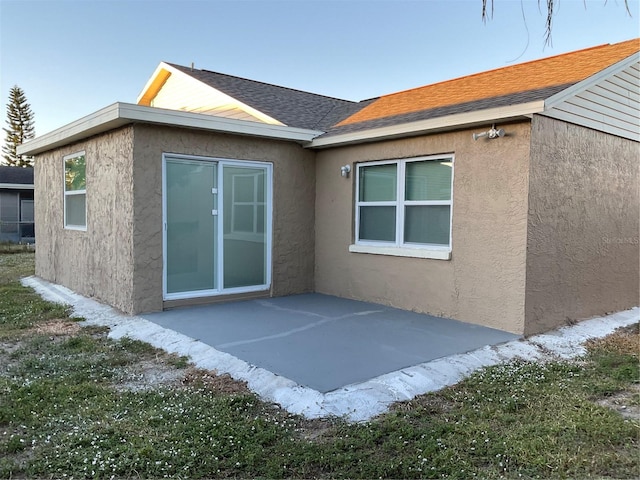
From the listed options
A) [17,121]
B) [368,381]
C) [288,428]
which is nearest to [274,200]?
[368,381]

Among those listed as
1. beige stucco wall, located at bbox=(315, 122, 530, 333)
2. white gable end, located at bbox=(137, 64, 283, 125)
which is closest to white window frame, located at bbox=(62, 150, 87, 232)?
white gable end, located at bbox=(137, 64, 283, 125)

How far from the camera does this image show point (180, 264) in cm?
710

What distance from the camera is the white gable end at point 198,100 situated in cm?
1009

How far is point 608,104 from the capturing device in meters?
6.77

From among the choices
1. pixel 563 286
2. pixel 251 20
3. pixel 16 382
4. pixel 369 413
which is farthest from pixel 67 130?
pixel 563 286

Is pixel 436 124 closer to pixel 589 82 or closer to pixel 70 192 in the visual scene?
pixel 589 82

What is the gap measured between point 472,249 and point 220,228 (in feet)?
12.2

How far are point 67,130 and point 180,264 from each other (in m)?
3.06

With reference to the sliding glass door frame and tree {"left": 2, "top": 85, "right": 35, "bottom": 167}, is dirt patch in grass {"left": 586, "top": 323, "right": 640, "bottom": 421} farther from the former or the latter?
tree {"left": 2, "top": 85, "right": 35, "bottom": 167}

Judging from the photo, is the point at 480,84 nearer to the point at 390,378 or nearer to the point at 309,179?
the point at 309,179

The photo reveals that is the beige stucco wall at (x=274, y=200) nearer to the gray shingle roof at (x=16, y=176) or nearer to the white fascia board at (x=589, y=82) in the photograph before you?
the white fascia board at (x=589, y=82)

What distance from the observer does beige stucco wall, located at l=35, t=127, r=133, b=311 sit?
672cm

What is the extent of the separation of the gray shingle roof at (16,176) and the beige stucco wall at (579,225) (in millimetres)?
22008

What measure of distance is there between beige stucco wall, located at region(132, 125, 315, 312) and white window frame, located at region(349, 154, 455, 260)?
1.03 m
